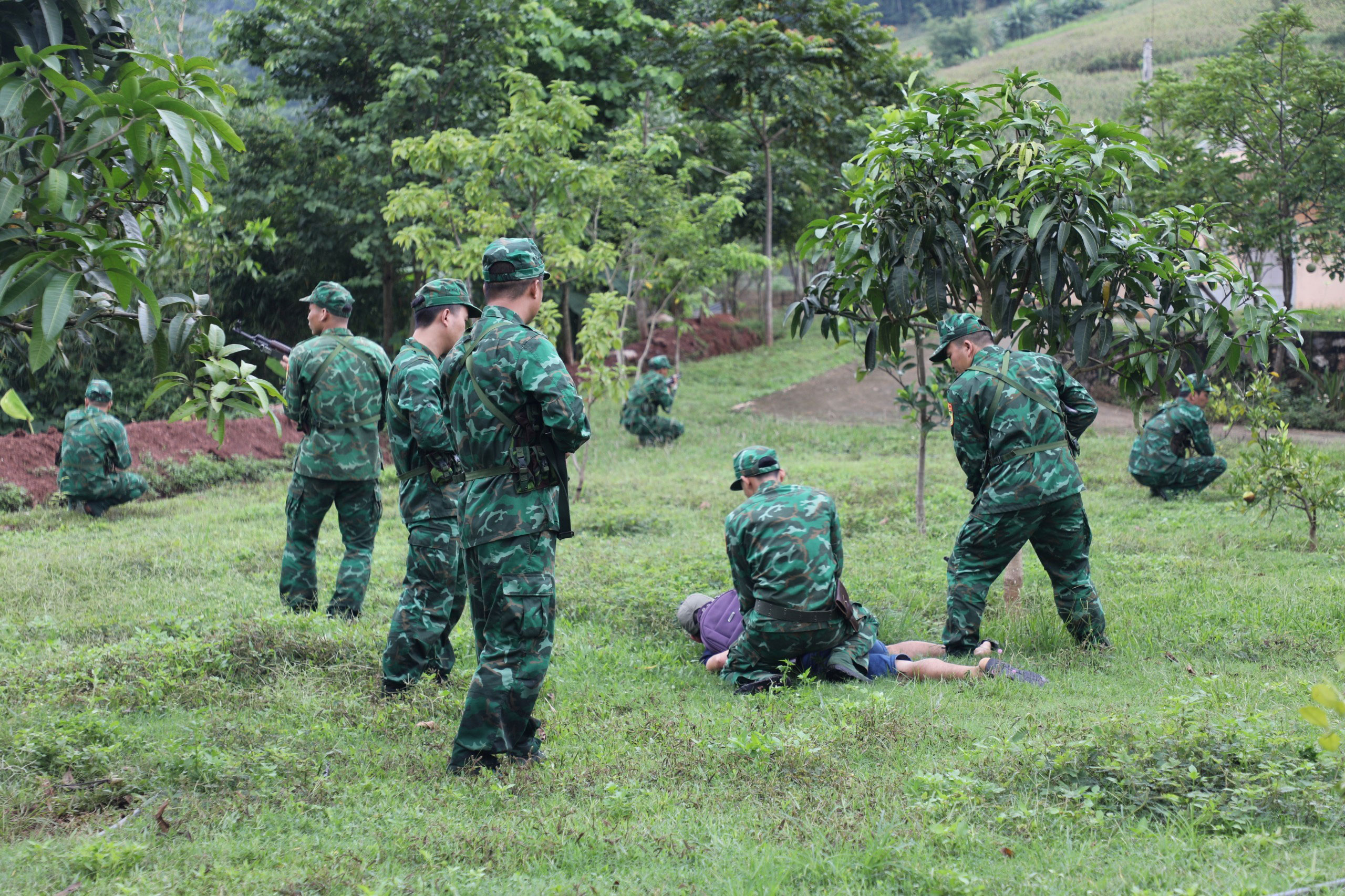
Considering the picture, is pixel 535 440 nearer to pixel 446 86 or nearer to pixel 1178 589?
pixel 1178 589

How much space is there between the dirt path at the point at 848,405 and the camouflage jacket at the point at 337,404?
1319cm

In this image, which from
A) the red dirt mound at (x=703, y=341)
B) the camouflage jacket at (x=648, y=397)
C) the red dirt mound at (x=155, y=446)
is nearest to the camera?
the red dirt mound at (x=155, y=446)

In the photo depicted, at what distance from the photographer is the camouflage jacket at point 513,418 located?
13.6ft

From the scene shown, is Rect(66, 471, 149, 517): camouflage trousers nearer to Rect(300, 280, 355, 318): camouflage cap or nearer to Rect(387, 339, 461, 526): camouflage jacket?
Rect(300, 280, 355, 318): camouflage cap

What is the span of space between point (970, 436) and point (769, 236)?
19653 mm

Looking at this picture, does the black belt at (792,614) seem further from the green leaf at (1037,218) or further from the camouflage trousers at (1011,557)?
the green leaf at (1037,218)

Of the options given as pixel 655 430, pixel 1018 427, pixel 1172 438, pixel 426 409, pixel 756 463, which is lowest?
pixel 655 430

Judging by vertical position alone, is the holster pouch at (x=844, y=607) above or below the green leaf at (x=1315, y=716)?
below

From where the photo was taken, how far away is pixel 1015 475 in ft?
18.6

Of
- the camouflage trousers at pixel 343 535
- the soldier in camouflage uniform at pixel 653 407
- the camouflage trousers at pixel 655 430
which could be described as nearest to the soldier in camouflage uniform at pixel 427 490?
the camouflage trousers at pixel 343 535

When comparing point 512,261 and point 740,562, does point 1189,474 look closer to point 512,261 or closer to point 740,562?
point 740,562

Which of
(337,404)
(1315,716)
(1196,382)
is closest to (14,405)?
(1315,716)

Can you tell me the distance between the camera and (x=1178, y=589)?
7.07 metres

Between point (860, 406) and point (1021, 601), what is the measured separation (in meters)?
13.9
